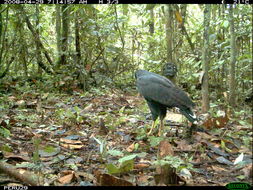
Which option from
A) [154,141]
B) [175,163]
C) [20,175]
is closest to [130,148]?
[154,141]

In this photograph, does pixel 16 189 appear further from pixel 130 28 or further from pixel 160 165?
pixel 130 28

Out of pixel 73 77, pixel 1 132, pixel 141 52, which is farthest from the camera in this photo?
pixel 141 52

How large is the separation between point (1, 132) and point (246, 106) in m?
2.76

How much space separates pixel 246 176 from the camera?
209 centimetres

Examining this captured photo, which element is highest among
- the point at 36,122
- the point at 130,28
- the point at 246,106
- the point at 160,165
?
the point at 130,28

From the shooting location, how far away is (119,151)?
3225mm

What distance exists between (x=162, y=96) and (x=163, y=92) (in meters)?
0.05

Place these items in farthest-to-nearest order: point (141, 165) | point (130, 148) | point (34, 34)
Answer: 1. point (34, 34)
2. point (130, 148)
3. point (141, 165)

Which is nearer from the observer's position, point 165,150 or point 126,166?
point 126,166

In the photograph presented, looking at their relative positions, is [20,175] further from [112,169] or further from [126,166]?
[126,166]

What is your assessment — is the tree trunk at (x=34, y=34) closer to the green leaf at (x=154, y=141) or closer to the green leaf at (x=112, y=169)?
the green leaf at (x=154, y=141)

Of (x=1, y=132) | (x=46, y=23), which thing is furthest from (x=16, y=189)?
(x=46, y=23)

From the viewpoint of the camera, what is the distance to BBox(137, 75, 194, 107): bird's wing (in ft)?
12.1

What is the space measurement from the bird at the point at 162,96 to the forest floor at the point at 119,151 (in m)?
0.26
